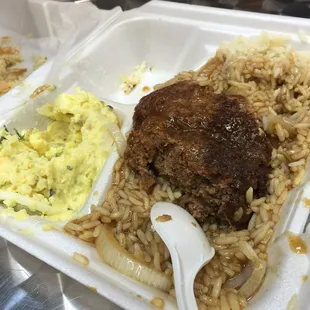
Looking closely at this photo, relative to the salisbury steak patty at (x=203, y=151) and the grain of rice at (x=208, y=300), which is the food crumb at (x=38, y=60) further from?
the grain of rice at (x=208, y=300)

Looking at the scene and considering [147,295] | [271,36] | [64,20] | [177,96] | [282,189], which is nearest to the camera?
[147,295]

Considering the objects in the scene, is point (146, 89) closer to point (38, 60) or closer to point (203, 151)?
point (38, 60)

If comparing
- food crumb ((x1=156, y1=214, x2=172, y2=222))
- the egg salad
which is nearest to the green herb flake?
the egg salad

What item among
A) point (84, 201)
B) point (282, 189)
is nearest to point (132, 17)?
point (84, 201)

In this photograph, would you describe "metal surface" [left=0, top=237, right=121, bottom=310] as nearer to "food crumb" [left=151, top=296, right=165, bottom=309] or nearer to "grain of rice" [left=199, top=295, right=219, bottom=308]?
"food crumb" [left=151, top=296, right=165, bottom=309]

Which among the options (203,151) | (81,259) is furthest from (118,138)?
(81,259)

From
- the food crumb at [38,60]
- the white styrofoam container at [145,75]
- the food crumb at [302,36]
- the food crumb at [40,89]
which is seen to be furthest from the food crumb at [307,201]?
the food crumb at [38,60]

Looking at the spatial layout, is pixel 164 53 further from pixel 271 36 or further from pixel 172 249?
pixel 172 249
